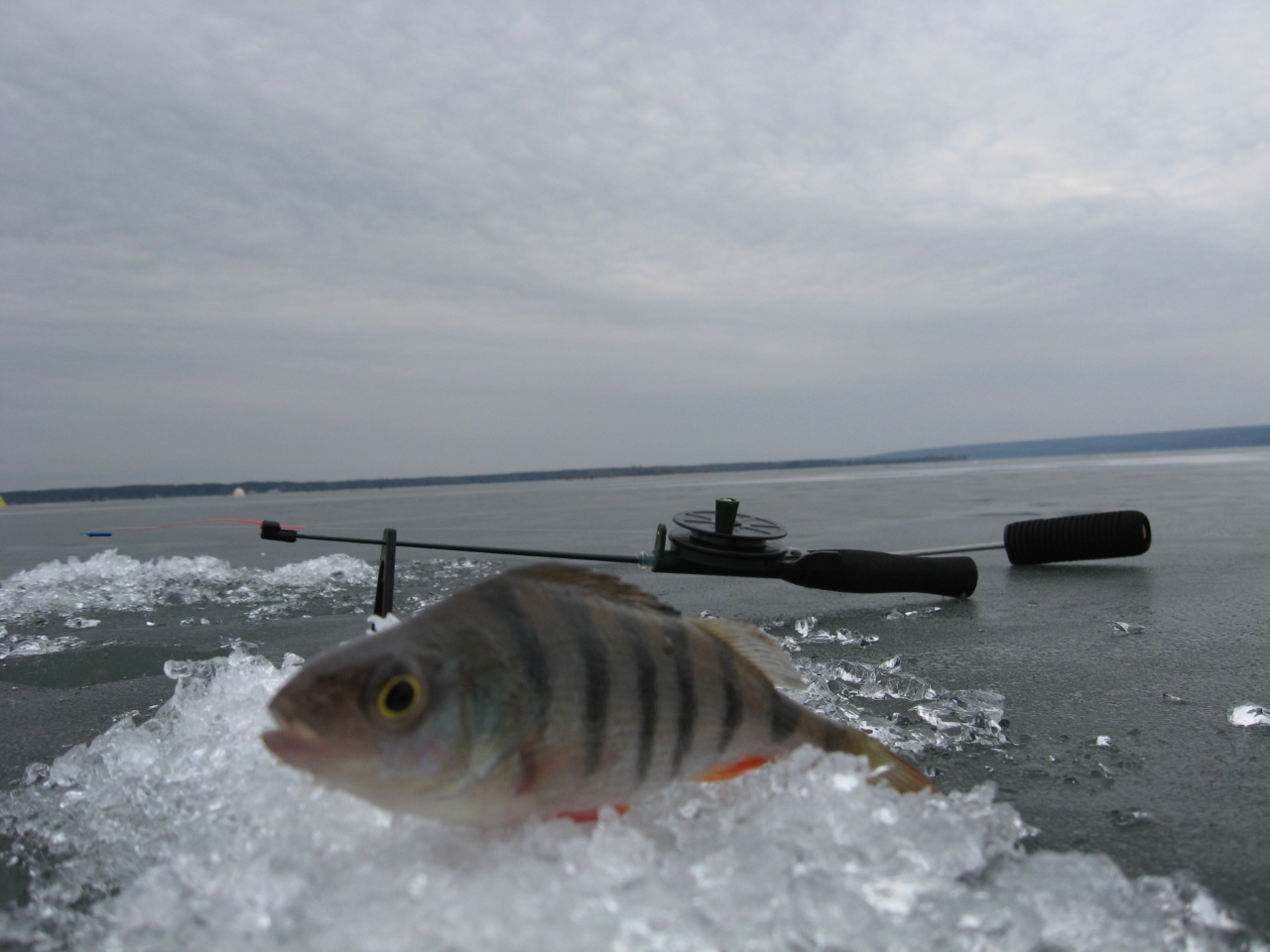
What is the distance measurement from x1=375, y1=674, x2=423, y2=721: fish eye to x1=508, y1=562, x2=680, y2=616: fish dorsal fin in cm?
31

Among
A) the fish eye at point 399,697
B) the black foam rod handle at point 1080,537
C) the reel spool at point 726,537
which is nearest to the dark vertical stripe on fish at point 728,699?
the fish eye at point 399,697

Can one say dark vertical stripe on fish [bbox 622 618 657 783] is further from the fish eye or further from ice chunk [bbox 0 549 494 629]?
ice chunk [bbox 0 549 494 629]

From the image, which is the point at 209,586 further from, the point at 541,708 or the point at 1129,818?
the point at 1129,818

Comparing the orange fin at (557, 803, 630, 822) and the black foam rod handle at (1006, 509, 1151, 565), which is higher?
the black foam rod handle at (1006, 509, 1151, 565)

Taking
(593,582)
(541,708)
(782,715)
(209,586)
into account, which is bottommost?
(209,586)

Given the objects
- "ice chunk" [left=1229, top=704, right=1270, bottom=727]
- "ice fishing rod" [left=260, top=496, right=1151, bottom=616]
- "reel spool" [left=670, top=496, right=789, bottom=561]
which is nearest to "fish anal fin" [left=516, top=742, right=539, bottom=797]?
"ice fishing rod" [left=260, top=496, right=1151, bottom=616]

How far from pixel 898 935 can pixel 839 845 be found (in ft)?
0.68

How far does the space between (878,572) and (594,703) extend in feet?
12.2

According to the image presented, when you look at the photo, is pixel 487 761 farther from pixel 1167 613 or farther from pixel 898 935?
pixel 1167 613

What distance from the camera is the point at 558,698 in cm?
143

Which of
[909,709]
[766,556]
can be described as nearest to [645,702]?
[909,709]

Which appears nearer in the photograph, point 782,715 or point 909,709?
point 782,715

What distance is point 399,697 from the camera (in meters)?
1.31

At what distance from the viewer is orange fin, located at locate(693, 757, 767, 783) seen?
5.53ft
